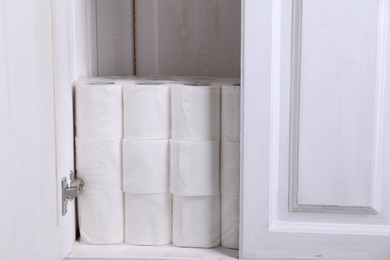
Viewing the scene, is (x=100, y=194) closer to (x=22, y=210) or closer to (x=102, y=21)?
(x=22, y=210)

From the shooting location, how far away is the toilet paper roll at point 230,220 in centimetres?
123

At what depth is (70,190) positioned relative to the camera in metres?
1.18

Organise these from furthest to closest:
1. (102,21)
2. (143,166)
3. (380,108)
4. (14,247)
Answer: (102,21)
(143,166)
(380,108)
(14,247)

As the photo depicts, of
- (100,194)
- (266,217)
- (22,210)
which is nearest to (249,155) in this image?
(266,217)

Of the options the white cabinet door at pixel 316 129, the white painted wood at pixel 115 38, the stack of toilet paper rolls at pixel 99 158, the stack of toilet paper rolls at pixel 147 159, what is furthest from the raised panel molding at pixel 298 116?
the white painted wood at pixel 115 38

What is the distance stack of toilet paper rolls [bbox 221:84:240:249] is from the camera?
3.95ft

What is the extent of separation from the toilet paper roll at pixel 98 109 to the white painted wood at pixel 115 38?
286 millimetres

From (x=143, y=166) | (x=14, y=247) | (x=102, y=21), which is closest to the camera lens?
(x=14, y=247)

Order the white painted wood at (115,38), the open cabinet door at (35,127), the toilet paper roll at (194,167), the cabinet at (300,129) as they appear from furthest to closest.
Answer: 1. the white painted wood at (115,38)
2. the toilet paper roll at (194,167)
3. the cabinet at (300,129)
4. the open cabinet door at (35,127)

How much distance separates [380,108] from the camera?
112 cm

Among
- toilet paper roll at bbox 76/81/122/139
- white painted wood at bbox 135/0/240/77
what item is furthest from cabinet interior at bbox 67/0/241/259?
toilet paper roll at bbox 76/81/122/139

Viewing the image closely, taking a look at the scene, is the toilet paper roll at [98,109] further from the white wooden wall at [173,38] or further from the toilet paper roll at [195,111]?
the white wooden wall at [173,38]

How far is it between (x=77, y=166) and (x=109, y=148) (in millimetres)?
85

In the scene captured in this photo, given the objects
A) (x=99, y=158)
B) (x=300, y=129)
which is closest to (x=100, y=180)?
(x=99, y=158)
